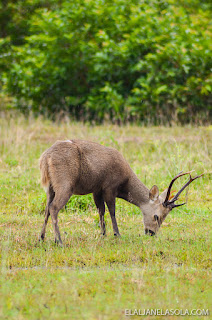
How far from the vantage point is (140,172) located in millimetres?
11664

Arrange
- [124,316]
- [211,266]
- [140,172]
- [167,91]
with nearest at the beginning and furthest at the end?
[124,316] < [211,266] < [140,172] < [167,91]

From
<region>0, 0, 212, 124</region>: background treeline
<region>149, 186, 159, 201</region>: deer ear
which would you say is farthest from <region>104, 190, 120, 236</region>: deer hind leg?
<region>0, 0, 212, 124</region>: background treeline

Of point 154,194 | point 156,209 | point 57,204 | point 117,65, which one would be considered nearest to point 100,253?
point 57,204

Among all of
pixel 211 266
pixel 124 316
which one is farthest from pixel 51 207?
pixel 124 316

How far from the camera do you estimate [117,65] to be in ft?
59.8

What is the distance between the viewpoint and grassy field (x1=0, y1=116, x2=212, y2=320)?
471 cm

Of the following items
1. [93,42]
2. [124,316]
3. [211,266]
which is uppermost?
[93,42]

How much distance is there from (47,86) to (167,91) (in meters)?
5.02

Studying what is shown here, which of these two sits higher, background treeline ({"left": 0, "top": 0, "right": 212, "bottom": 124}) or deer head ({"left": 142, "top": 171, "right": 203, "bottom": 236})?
background treeline ({"left": 0, "top": 0, "right": 212, "bottom": 124})

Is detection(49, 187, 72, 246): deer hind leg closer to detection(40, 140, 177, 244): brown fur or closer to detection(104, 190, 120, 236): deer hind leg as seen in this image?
detection(40, 140, 177, 244): brown fur

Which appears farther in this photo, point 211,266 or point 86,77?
point 86,77

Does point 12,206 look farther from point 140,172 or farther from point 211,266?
point 211,266

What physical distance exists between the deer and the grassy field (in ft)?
1.29

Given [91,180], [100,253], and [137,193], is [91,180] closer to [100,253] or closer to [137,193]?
[137,193]
